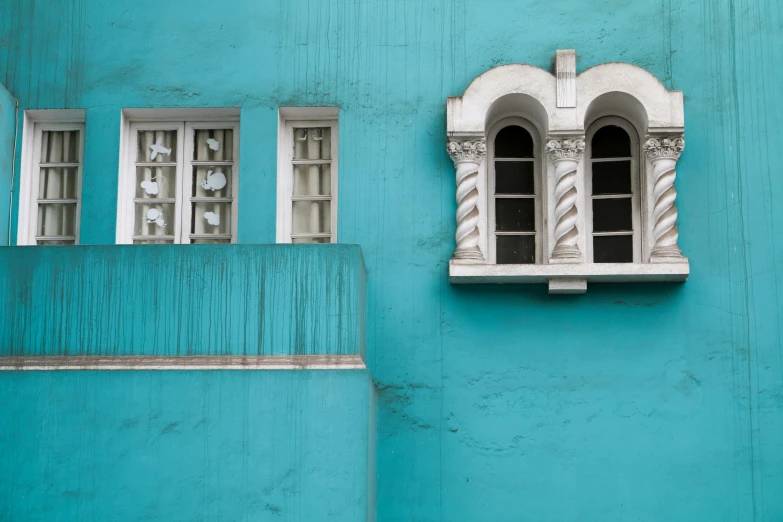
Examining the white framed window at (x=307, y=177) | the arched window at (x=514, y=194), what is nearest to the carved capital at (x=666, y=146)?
the arched window at (x=514, y=194)

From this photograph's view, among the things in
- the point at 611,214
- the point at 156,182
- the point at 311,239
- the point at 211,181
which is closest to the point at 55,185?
the point at 156,182

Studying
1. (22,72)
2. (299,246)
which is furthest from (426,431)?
(22,72)

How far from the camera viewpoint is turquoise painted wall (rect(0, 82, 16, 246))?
33.7 ft

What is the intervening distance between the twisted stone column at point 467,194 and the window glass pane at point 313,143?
1262mm

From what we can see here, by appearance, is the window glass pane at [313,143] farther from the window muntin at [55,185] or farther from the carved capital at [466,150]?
the window muntin at [55,185]

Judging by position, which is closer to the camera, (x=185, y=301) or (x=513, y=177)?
(x=185, y=301)

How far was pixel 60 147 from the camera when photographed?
10.9 m

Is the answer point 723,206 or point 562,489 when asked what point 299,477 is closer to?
point 562,489

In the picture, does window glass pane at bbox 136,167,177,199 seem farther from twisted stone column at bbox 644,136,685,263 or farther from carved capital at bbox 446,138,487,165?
twisted stone column at bbox 644,136,685,263

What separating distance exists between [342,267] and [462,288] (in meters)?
1.53

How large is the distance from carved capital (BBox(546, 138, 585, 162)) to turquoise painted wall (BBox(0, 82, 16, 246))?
16.4 feet

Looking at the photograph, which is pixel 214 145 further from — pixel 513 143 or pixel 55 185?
pixel 513 143

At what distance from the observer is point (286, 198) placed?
10.6 meters

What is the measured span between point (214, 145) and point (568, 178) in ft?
11.2
